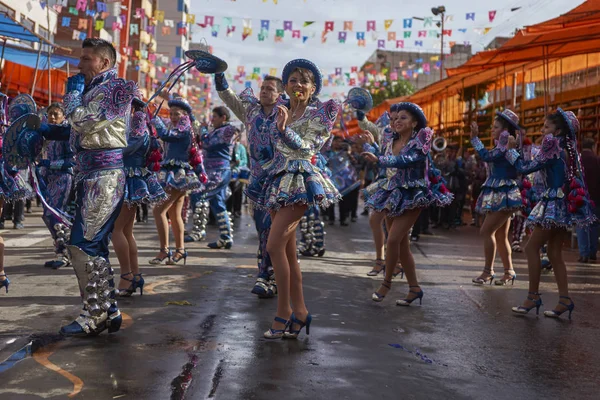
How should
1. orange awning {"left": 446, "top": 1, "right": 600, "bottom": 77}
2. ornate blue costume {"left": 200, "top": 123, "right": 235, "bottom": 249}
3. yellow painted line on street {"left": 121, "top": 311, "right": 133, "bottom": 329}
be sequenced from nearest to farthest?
yellow painted line on street {"left": 121, "top": 311, "right": 133, "bottom": 329} → ornate blue costume {"left": 200, "top": 123, "right": 235, "bottom": 249} → orange awning {"left": 446, "top": 1, "right": 600, "bottom": 77}

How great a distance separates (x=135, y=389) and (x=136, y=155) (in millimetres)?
3974

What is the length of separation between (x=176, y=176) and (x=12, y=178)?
8.08 ft

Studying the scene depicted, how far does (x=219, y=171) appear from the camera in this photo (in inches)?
499

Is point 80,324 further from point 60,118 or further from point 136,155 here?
point 60,118

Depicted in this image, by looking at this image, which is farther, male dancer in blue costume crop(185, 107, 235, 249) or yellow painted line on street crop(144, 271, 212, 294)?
male dancer in blue costume crop(185, 107, 235, 249)

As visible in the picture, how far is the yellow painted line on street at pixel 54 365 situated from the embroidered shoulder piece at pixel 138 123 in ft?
8.43

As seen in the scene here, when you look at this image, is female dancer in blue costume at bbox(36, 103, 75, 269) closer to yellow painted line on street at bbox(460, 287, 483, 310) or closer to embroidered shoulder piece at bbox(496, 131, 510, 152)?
yellow painted line on street at bbox(460, 287, 483, 310)

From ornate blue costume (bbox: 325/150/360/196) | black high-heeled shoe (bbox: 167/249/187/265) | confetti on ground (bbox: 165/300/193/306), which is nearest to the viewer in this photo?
confetti on ground (bbox: 165/300/193/306)

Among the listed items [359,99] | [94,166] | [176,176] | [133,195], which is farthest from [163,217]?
[94,166]

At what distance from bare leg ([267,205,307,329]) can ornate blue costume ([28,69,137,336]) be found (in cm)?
120

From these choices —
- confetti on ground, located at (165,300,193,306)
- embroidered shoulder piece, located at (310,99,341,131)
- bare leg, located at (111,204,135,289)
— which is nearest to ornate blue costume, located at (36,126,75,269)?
bare leg, located at (111,204,135,289)

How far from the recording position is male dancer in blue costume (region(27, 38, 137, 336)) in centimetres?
546

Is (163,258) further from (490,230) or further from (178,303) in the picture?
(490,230)

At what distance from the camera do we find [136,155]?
25.8 feet
